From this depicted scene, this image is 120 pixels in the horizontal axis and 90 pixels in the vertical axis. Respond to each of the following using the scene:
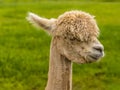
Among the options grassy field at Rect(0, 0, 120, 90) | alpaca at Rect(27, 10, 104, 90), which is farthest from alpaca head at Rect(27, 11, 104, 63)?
grassy field at Rect(0, 0, 120, 90)

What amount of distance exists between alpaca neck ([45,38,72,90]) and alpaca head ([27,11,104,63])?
0.06m

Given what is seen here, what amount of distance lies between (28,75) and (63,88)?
6907mm

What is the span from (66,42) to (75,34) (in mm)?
187

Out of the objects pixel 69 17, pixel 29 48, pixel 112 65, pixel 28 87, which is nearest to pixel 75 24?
pixel 69 17

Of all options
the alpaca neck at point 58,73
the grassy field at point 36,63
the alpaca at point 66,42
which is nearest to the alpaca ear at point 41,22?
the alpaca at point 66,42

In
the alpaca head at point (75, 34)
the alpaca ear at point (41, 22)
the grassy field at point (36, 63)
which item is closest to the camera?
the alpaca head at point (75, 34)

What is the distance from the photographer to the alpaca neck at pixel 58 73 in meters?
6.31

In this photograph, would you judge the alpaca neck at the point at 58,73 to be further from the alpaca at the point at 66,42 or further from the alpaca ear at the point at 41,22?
the alpaca ear at the point at 41,22

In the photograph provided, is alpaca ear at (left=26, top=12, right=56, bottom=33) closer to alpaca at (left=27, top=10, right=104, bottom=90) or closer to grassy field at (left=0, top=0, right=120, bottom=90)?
alpaca at (left=27, top=10, right=104, bottom=90)

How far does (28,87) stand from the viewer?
41.6 ft

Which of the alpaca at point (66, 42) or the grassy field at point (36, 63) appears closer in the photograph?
the alpaca at point (66, 42)

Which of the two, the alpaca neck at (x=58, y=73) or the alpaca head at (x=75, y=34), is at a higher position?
the alpaca head at (x=75, y=34)

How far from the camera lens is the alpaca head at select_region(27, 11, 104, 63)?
6129 mm

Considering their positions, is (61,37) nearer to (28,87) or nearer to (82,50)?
(82,50)
